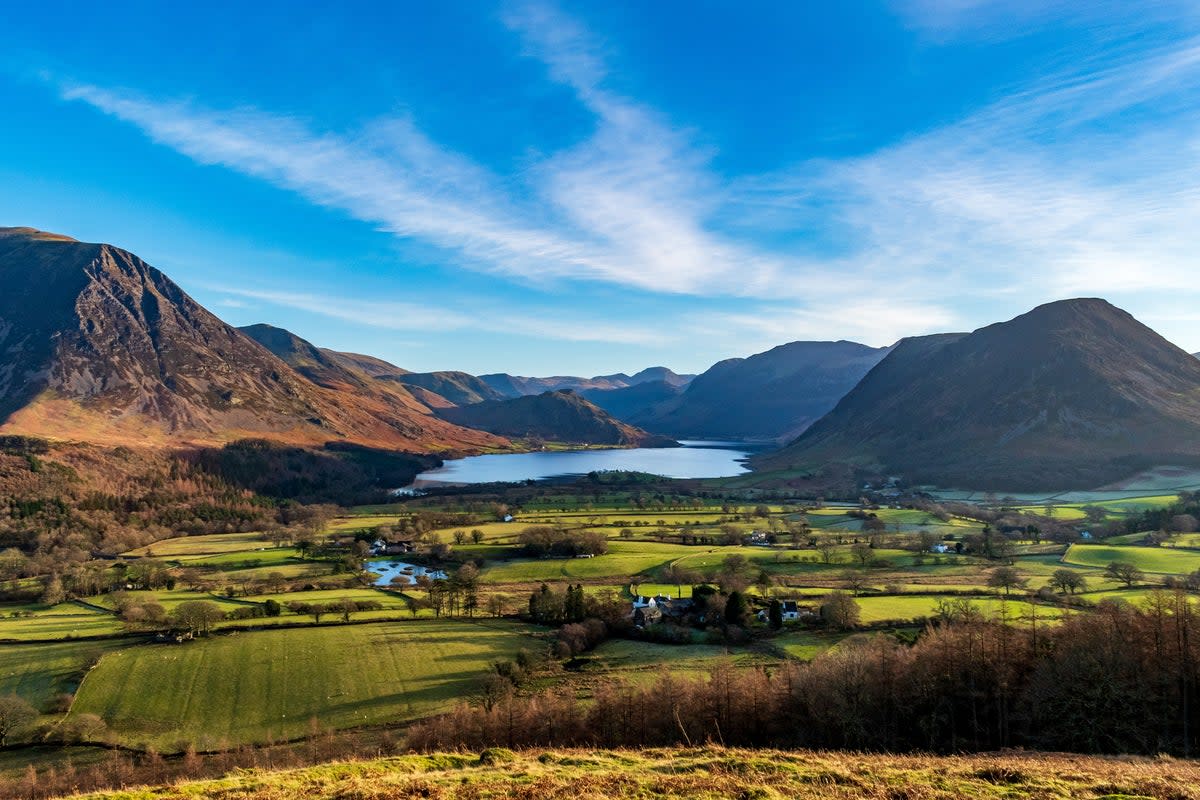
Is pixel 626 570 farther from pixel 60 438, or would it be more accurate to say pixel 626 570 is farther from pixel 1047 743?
pixel 60 438

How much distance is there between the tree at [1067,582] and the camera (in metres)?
66.2

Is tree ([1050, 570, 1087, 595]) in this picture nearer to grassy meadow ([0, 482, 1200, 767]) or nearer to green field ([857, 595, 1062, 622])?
grassy meadow ([0, 482, 1200, 767])

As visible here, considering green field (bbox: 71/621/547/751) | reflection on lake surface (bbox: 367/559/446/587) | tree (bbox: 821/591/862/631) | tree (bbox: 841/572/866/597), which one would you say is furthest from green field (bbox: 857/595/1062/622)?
reflection on lake surface (bbox: 367/559/446/587)

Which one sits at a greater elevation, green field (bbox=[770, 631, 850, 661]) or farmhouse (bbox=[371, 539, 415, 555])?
green field (bbox=[770, 631, 850, 661])

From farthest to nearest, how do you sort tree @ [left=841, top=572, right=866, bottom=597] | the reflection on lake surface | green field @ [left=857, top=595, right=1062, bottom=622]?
1. the reflection on lake surface
2. tree @ [left=841, top=572, right=866, bottom=597]
3. green field @ [left=857, top=595, right=1062, bottom=622]

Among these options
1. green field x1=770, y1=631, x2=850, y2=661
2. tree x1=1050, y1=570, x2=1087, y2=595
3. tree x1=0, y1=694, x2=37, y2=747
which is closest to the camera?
tree x1=0, y1=694, x2=37, y2=747

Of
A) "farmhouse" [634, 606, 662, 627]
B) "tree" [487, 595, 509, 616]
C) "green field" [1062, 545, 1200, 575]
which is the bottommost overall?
"tree" [487, 595, 509, 616]

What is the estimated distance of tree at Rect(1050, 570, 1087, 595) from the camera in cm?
6619

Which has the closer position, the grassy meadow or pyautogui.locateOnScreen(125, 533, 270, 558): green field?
the grassy meadow

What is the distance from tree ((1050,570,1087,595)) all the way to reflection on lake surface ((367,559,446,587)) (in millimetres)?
72294

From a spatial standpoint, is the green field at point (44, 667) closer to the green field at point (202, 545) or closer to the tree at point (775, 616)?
the green field at point (202, 545)

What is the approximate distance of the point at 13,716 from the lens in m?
42.2

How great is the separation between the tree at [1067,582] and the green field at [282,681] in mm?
54409

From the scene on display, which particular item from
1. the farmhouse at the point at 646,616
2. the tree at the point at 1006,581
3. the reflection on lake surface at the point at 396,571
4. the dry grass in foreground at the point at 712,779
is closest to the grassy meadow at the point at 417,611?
the tree at the point at 1006,581
